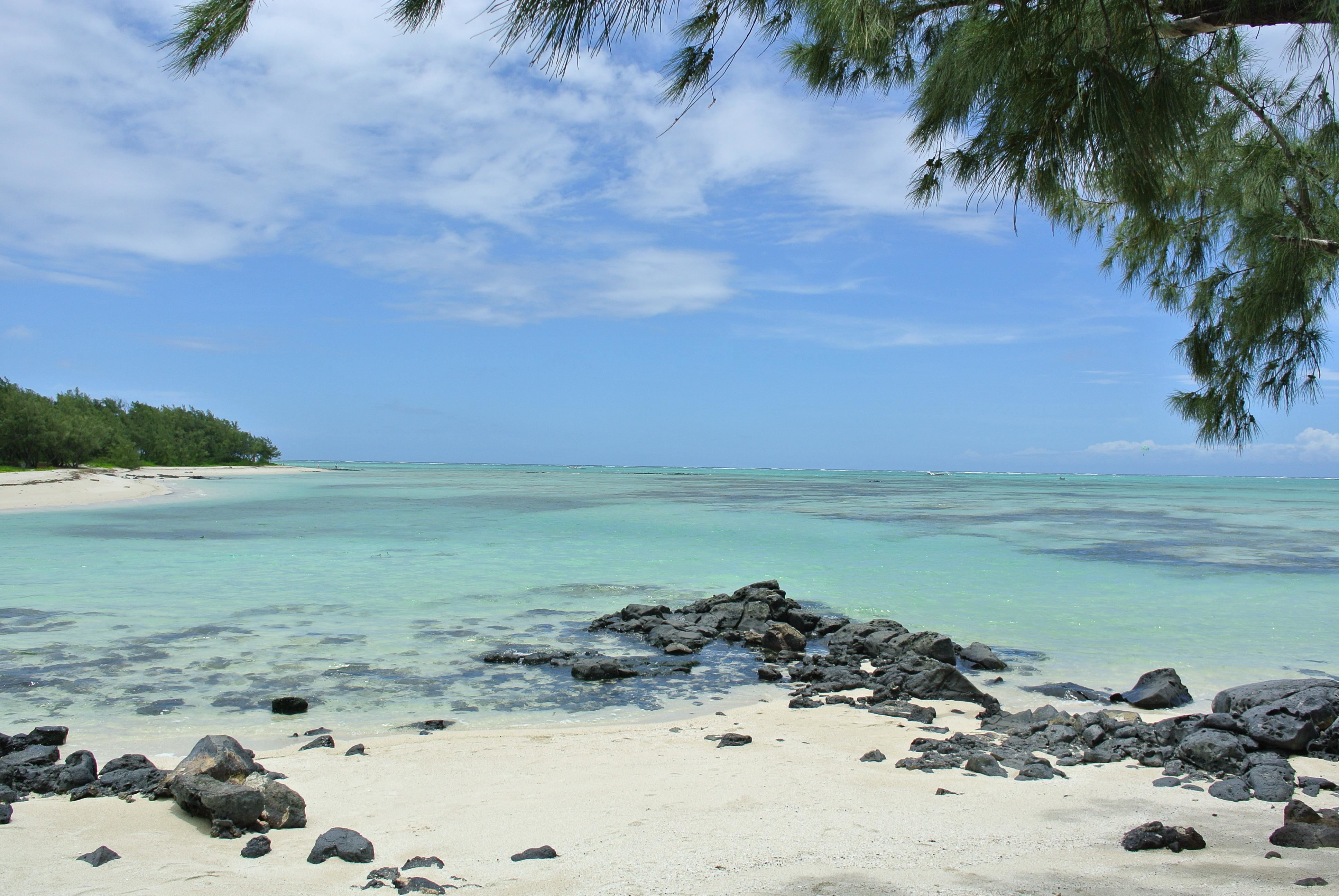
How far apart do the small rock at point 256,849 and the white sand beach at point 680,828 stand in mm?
71

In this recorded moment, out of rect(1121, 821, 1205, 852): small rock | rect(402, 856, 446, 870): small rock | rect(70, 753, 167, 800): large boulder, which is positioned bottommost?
rect(70, 753, 167, 800): large boulder

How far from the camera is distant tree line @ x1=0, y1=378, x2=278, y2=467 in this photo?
48.0 m

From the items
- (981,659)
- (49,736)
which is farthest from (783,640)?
(49,736)

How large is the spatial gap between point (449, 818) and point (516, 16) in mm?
3405

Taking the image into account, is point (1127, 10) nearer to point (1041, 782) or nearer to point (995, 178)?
point (995, 178)

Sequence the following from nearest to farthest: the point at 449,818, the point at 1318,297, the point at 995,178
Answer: the point at 995,178 → the point at 449,818 → the point at 1318,297

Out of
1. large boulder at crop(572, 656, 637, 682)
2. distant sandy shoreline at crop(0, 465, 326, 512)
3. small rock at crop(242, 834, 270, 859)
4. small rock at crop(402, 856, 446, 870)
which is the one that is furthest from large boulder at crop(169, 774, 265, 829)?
distant sandy shoreline at crop(0, 465, 326, 512)

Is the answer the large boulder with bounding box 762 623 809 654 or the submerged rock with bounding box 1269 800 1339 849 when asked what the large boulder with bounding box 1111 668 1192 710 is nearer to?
the submerged rock with bounding box 1269 800 1339 849

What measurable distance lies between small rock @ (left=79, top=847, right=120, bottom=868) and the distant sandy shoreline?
90.7 ft

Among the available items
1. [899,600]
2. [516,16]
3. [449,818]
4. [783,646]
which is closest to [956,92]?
[516,16]

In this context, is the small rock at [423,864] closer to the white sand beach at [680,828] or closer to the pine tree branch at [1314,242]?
the white sand beach at [680,828]

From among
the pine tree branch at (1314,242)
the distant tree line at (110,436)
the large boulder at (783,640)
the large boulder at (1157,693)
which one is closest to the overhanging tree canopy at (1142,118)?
the pine tree branch at (1314,242)

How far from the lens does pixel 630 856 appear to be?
10.7 feet

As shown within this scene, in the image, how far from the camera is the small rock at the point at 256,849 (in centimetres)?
325
